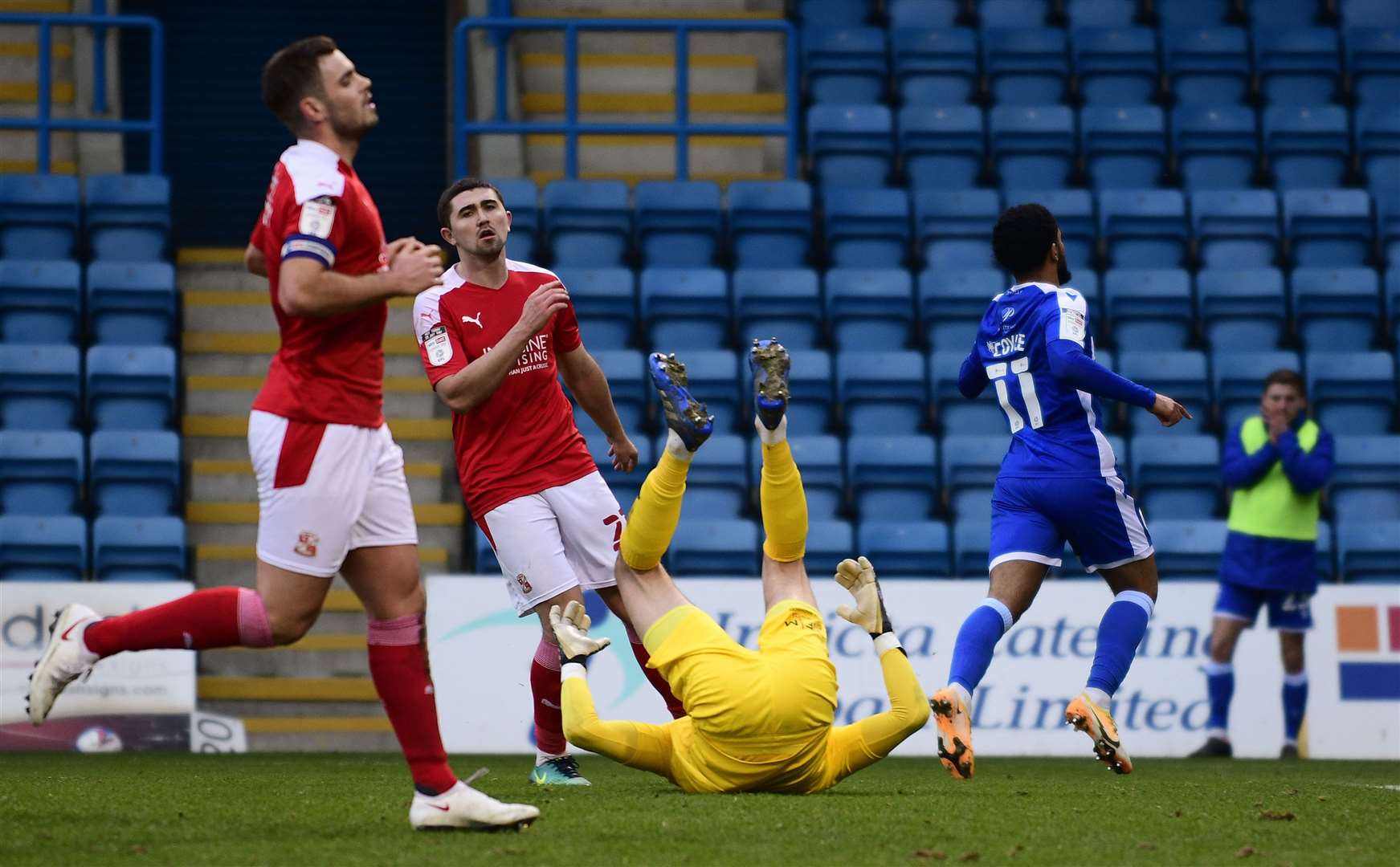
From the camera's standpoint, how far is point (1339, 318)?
38.1ft

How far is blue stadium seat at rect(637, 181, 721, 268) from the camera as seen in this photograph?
11750mm

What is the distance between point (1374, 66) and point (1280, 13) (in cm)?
105

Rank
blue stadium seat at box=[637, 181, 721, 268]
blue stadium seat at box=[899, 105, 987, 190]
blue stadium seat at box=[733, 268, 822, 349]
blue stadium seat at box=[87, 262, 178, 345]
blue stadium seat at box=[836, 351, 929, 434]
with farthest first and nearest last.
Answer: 1. blue stadium seat at box=[899, 105, 987, 190]
2. blue stadium seat at box=[637, 181, 721, 268]
3. blue stadium seat at box=[733, 268, 822, 349]
4. blue stadium seat at box=[87, 262, 178, 345]
5. blue stadium seat at box=[836, 351, 929, 434]

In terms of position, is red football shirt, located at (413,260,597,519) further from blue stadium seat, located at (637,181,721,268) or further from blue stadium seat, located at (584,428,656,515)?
blue stadium seat, located at (637,181,721,268)

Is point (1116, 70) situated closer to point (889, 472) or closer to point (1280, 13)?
point (1280, 13)

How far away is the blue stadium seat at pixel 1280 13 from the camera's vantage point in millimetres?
14219

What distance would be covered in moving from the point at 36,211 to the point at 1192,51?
862 cm

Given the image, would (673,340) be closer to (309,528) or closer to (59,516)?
(59,516)

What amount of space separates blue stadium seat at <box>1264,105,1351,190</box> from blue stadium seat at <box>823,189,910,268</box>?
3.06m

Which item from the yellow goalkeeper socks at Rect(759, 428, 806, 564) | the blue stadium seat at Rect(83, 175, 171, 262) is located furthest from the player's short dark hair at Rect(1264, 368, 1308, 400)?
the blue stadium seat at Rect(83, 175, 171, 262)

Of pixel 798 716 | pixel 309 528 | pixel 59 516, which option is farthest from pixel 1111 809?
pixel 59 516

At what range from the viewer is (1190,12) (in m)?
14.4

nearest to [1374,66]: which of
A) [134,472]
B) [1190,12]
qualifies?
[1190,12]

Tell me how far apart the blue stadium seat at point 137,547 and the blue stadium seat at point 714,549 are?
9.32ft
